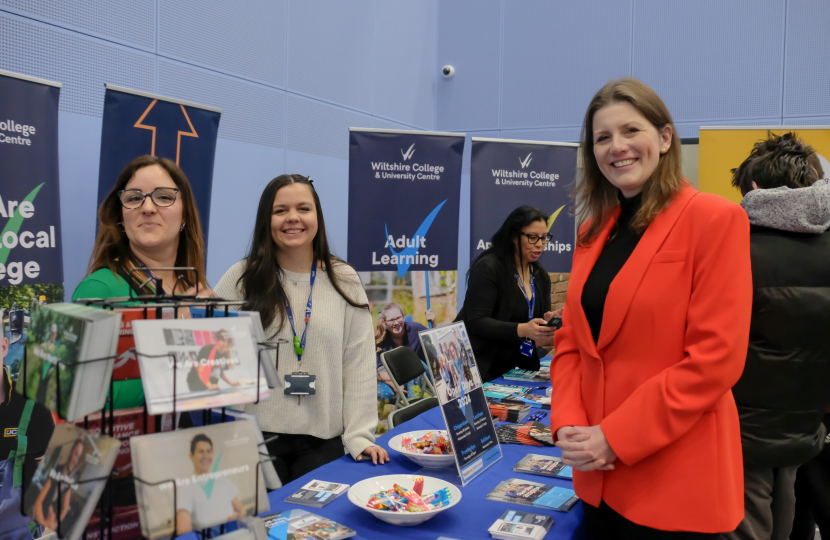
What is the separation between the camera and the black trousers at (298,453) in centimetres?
201

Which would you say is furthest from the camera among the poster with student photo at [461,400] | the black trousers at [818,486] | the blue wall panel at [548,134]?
the blue wall panel at [548,134]

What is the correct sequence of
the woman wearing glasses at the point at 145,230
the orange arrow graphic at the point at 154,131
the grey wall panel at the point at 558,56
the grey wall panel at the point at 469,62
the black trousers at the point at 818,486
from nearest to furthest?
the woman wearing glasses at the point at 145,230 → the black trousers at the point at 818,486 → the orange arrow graphic at the point at 154,131 → the grey wall panel at the point at 558,56 → the grey wall panel at the point at 469,62

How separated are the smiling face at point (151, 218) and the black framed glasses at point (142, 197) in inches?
0.4

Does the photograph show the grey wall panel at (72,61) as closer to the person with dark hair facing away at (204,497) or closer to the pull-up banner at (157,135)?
the pull-up banner at (157,135)

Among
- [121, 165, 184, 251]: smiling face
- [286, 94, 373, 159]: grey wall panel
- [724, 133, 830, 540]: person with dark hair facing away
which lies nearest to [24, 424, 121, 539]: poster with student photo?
[121, 165, 184, 251]: smiling face

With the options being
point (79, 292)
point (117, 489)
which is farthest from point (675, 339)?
point (79, 292)

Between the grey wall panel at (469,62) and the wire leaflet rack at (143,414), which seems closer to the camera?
the wire leaflet rack at (143,414)

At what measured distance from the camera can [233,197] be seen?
4352mm

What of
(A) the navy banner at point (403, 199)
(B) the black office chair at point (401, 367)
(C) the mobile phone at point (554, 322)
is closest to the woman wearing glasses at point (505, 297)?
(C) the mobile phone at point (554, 322)

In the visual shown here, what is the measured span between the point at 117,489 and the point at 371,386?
4.19 ft

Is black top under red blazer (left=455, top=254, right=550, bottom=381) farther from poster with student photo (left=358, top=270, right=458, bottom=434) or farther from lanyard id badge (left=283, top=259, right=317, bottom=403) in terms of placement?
lanyard id badge (left=283, top=259, right=317, bottom=403)

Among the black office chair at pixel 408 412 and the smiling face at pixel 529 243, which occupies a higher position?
the smiling face at pixel 529 243

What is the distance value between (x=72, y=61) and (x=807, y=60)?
5691mm

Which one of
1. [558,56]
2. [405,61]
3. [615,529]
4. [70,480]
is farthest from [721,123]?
[70,480]
